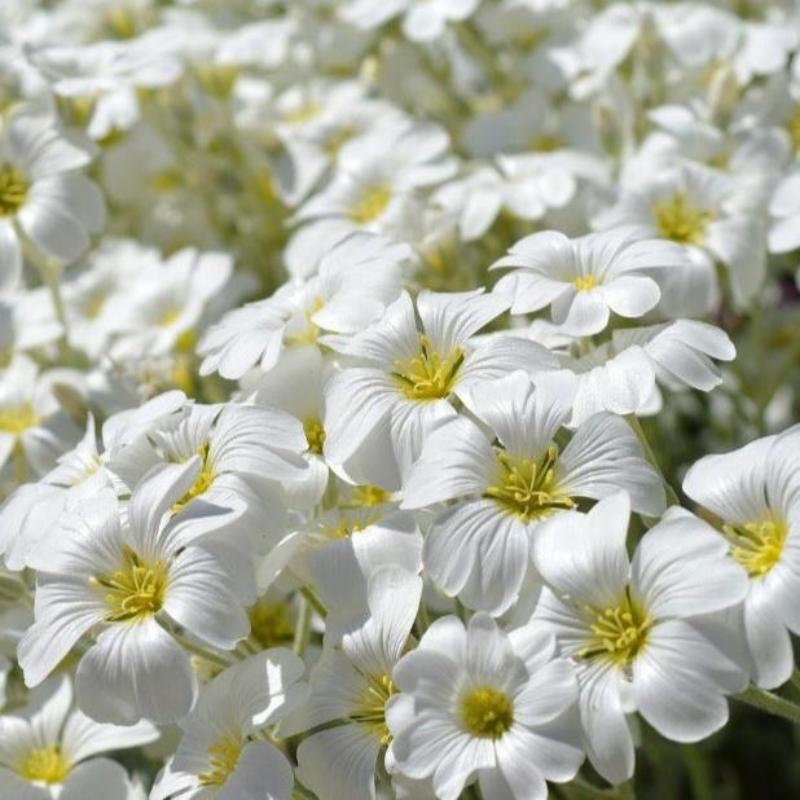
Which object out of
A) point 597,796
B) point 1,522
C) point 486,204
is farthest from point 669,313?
point 1,522

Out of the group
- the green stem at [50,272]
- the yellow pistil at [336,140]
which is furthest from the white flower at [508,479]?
the yellow pistil at [336,140]

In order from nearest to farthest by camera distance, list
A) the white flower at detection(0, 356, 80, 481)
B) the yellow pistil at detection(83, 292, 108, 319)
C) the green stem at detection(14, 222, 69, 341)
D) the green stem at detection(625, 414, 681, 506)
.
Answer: the green stem at detection(625, 414, 681, 506) → the white flower at detection(0, 356, 80, 481) → the green stem at detection(14, 222, 69, 341) → the yellow pistil at detection(83, 292, 108, 319)

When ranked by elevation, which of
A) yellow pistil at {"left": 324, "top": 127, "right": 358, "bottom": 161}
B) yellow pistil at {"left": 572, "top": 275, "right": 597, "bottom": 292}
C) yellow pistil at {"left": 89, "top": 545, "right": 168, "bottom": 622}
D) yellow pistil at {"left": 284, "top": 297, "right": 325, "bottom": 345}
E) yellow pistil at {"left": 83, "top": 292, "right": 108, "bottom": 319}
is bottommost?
yellow pistil at {"left": 83, "top": 292, "right": 108, "bottom": 319}

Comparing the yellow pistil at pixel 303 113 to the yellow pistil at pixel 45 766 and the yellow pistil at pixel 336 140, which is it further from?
the yellow pistil at pixel 45 766

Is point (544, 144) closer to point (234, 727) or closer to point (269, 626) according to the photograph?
point (269, 626)

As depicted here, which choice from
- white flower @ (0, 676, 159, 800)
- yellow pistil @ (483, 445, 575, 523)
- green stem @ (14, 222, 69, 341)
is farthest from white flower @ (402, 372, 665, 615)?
green stem @ (14, 222, 69, 341)

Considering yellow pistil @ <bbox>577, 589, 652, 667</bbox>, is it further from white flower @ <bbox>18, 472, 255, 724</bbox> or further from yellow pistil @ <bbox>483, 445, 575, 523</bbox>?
white flower @ <bbox>18, 472, 255, 724</bbox>

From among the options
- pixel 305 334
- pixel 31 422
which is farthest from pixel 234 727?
pixel 31 422
